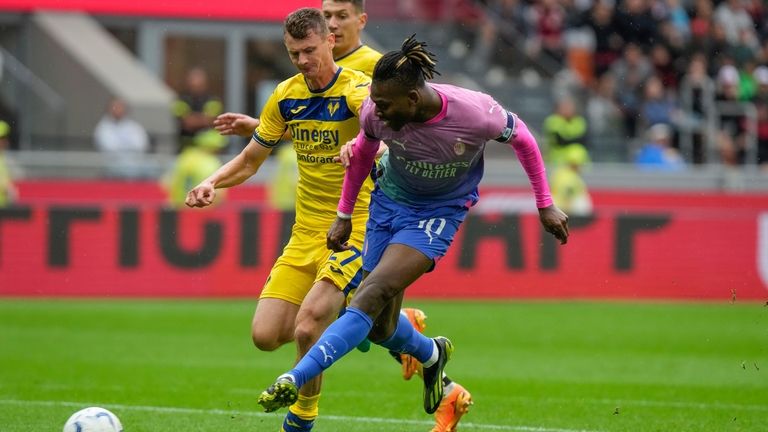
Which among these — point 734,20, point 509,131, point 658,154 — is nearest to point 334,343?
point 509,131

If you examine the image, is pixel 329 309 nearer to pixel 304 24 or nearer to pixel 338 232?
pixel 338 232

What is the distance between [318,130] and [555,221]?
1.58 meters

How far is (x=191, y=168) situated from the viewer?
2014 centimetres

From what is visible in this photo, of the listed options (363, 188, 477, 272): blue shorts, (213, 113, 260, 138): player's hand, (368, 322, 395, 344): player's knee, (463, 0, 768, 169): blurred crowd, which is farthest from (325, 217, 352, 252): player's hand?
(463, 0, 768, 169): blurred crowd

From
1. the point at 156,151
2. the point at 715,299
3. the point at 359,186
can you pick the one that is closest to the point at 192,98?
the point at 156,151

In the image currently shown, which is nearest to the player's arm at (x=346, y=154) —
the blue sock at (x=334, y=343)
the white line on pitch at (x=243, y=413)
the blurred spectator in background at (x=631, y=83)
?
the blue sock at (x=334, y=343)

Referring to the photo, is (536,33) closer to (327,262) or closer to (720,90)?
(720,90)

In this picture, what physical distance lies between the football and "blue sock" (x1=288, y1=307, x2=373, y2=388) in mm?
1107

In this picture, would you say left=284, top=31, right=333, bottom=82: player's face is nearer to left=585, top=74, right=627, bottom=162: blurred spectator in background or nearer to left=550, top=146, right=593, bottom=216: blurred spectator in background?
left=550, top=146, right=593, bottom=216: blurred spectator in background

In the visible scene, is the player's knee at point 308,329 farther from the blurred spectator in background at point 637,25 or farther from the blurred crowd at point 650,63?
the blurred spectator in background at point 637,25

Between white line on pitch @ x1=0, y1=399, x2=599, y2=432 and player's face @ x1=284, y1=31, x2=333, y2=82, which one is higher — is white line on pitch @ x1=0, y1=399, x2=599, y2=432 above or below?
below

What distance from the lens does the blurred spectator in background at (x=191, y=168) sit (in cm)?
1967

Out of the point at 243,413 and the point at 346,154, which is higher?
the point at 346,154

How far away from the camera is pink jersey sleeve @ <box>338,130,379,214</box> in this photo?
7.33 m
